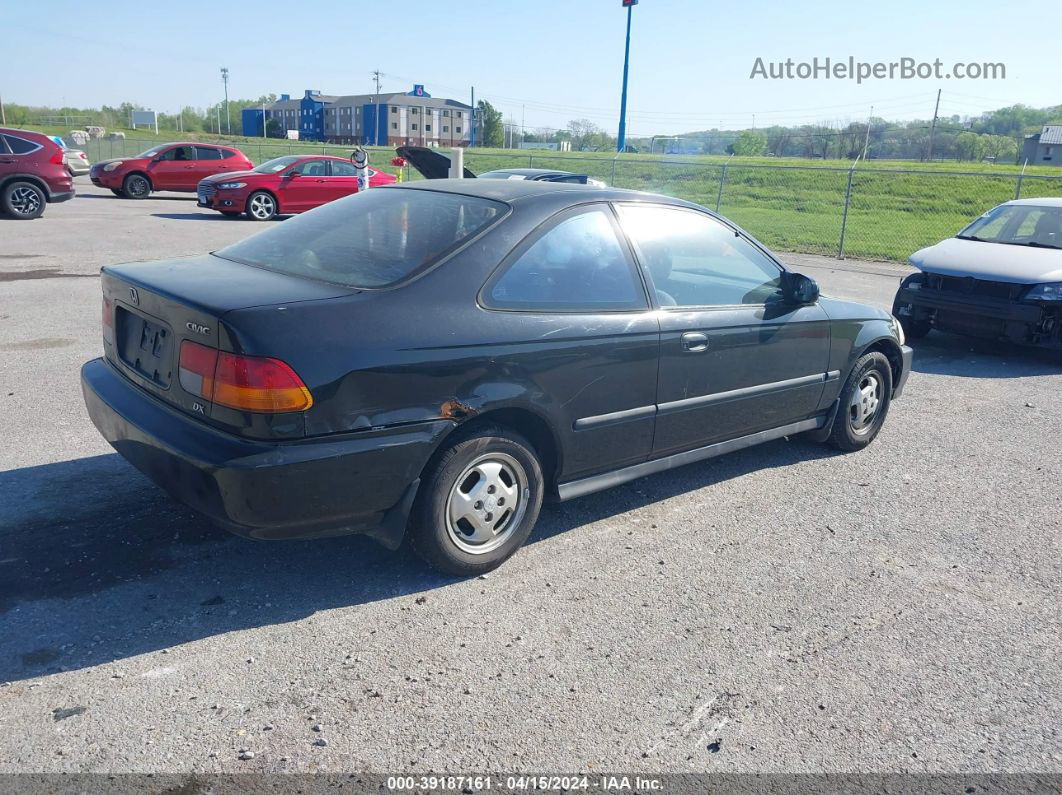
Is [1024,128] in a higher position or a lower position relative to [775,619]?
higher

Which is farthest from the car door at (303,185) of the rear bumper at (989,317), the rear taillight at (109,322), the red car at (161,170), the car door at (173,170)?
the rear taillight at (109,322)

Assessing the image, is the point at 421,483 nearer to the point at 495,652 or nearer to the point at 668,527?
the point at 495,652

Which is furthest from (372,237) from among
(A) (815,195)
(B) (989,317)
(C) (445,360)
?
(A) (815,195)

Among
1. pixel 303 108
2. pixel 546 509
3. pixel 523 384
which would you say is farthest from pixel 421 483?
pixel 303 108

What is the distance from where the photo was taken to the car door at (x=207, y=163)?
77.4ft

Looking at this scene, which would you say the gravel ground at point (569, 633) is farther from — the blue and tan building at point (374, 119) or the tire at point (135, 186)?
the blue and tan building at point (374, 119)

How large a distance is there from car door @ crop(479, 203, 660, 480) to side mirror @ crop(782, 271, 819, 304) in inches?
46.1

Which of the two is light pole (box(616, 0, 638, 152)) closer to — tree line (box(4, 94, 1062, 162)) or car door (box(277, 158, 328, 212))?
tree line (box(4, 94, 1062, 162))

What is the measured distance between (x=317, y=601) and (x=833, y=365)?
3.35 m

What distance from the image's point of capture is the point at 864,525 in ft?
14.8

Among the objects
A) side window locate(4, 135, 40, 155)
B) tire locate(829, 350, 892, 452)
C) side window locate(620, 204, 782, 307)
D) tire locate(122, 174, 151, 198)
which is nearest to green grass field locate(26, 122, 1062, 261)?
tire locate(122, 174, 151, 198)

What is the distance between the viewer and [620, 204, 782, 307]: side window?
429 cm

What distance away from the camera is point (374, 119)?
356ft

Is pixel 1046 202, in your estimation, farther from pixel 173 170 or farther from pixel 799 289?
pixel 173 170
